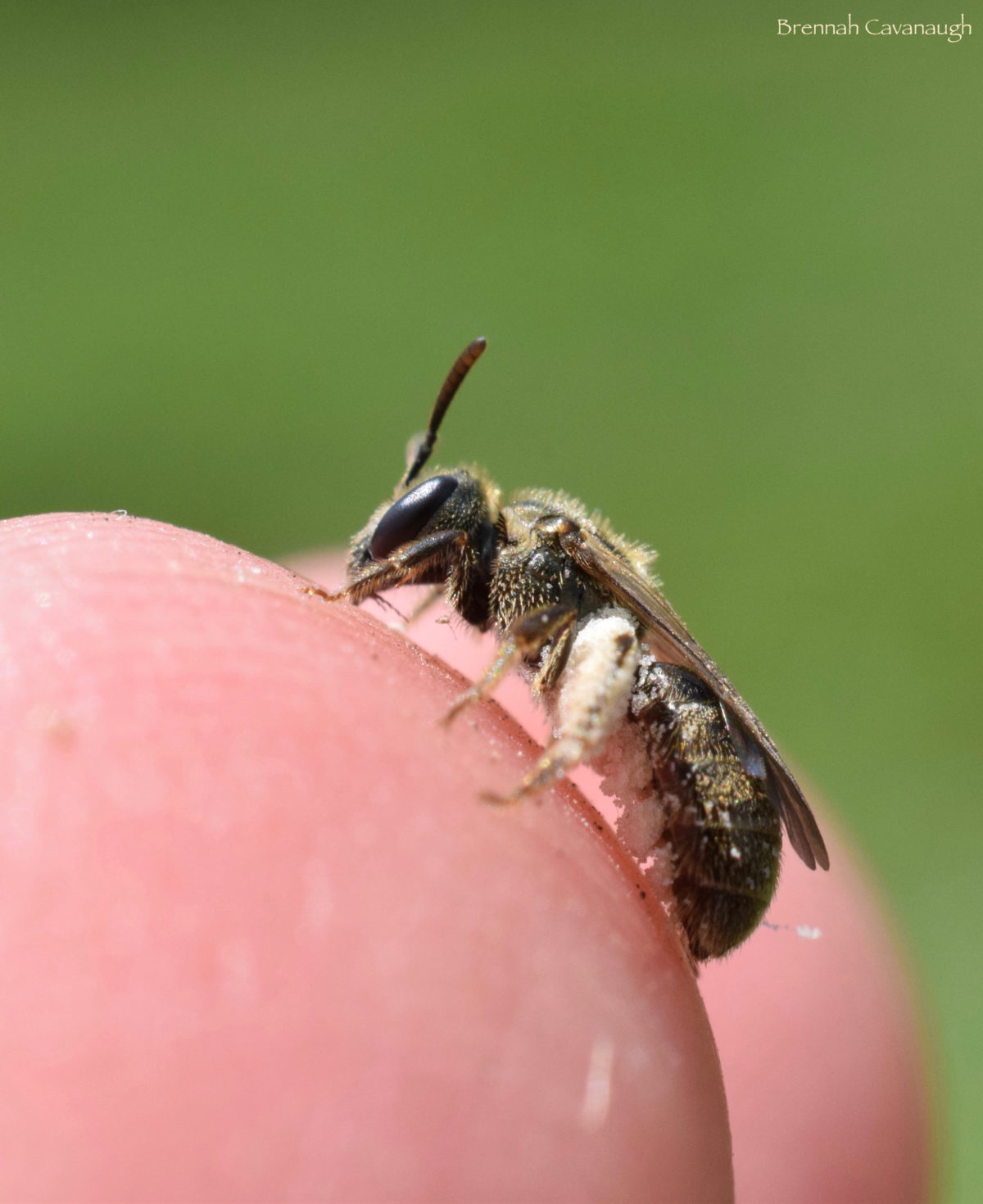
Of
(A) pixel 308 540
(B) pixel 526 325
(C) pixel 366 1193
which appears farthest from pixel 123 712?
(B) pixel 526 325

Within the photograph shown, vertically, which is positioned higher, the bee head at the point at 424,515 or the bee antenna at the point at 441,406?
the bee antenna at the point at 441,406

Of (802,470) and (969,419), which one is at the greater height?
(969,419)

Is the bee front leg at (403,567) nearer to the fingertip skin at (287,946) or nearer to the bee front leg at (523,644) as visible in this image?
the bee front leg at (523,644)

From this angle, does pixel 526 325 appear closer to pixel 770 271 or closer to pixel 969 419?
pixel 770 271

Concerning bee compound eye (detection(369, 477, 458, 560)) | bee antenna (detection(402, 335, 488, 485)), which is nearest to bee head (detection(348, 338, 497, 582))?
bee compound eye (detection(369, 477, 458, 560))

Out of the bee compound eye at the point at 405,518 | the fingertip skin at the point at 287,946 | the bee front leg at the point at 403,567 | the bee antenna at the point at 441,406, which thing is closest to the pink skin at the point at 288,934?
the fingertip skin at the point at 287,946

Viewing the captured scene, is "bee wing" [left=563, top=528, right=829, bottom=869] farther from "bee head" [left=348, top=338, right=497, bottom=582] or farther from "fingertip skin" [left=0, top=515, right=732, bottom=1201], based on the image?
"fingertip skin" [left=0, top=515, right=732, bottom=1201]
